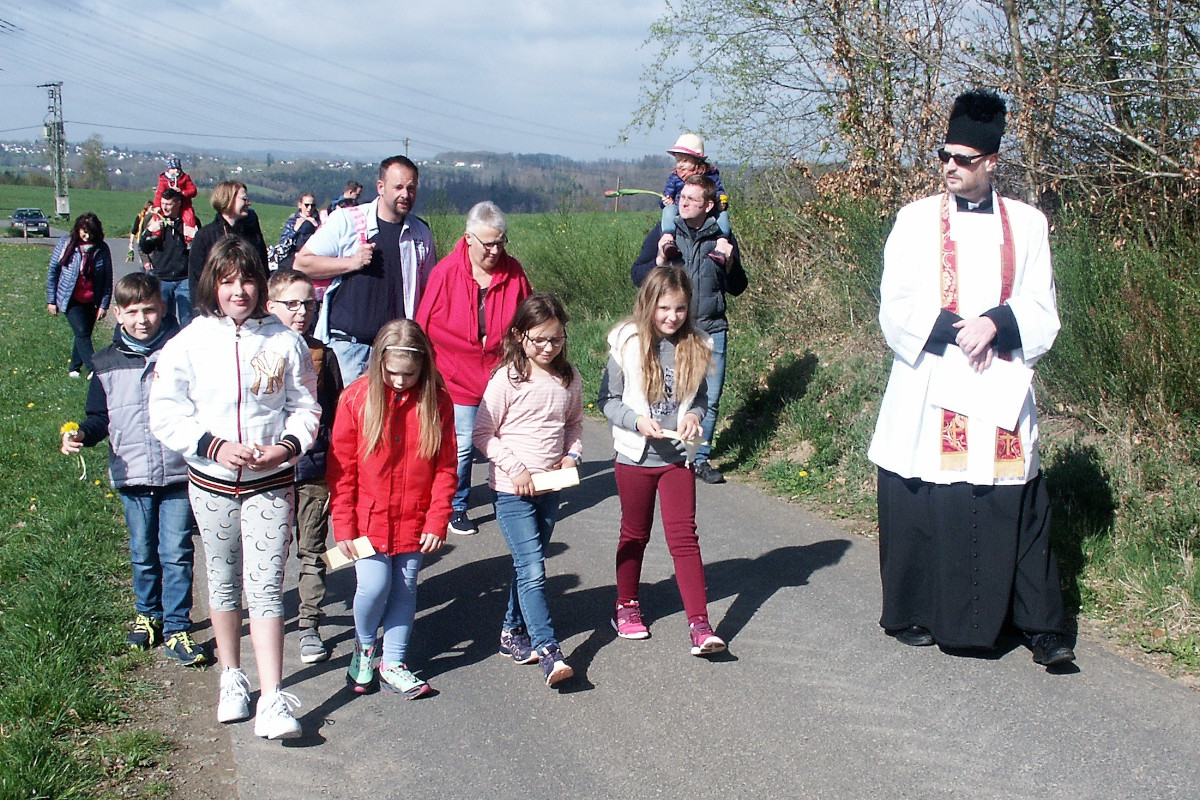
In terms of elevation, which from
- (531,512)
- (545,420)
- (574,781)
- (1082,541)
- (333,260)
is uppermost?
(333,260)

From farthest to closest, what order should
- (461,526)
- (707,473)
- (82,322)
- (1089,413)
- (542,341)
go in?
(82,322) → (707,473) → (461,526) → (1089,413) → (542,341)

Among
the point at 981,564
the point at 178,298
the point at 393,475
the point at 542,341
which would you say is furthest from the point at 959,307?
the point at 178,298

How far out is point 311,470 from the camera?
16.6ft

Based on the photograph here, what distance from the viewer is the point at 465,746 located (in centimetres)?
409

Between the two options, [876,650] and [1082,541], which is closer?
[876,650]

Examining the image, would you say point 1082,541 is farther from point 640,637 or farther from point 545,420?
point 545,420

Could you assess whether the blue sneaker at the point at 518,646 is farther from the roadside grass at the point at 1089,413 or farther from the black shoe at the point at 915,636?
the roadside grass at the point at 1089,413

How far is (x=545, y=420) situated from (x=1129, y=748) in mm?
2471

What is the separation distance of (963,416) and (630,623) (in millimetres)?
1691

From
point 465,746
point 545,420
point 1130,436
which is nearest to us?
point 465,746

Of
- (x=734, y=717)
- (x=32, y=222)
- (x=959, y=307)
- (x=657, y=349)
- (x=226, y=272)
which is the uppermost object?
(x=32, y=222)

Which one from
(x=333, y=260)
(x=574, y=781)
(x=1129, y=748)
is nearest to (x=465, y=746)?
(x=574, y=781)

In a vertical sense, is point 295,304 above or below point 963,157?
below

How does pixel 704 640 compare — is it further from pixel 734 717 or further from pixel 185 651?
pixel 185 651
